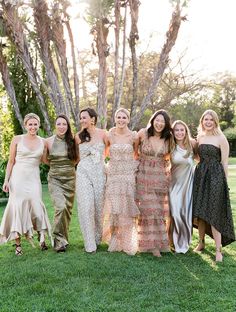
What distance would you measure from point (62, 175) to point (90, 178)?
16.0 inches

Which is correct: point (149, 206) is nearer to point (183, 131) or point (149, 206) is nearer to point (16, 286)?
point (183, 131)

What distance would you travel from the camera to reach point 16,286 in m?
4.81

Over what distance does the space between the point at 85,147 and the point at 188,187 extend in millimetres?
1488

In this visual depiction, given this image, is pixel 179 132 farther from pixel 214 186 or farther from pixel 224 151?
pixel 214 186

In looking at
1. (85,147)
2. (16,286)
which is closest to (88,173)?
(85,147)

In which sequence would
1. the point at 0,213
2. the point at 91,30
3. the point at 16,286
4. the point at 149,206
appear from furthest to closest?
the point at 91,30 → the point at 0,213 → the point at 149,206 → the point at 16,286

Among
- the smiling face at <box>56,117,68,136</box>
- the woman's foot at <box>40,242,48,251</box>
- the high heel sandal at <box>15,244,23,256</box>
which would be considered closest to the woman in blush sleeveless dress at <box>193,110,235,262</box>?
the smiling face at <box>56,117,68,136</box>

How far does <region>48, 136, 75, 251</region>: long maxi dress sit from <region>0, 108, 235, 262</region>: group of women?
1cm

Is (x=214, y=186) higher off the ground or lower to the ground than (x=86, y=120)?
lower

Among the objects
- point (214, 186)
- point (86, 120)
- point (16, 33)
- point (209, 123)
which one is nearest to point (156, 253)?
point (214, 186)

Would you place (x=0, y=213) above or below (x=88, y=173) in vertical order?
below

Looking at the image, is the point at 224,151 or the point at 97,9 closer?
the point at 224,151

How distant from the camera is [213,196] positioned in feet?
19.4

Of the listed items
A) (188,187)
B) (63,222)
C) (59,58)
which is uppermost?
(59,58)
